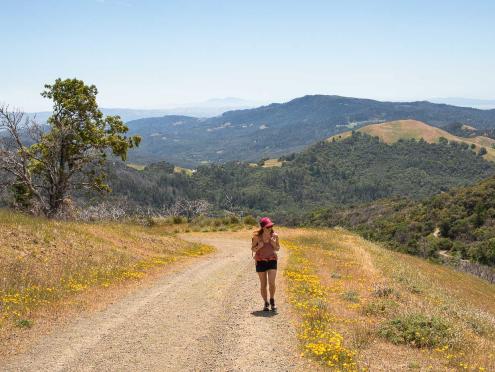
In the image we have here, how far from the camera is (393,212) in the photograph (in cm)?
16375

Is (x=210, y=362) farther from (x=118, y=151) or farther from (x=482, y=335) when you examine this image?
(x=118, y=151)

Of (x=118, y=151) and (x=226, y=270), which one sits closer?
(x=226, y=270)

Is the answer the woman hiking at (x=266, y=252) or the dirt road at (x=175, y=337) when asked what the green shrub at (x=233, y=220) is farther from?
the woman hiking at (x=266, y=252)

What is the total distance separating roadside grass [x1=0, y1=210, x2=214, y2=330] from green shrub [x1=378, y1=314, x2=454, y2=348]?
29.5 feet

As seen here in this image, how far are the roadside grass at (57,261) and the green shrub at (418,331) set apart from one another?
9.00 meters

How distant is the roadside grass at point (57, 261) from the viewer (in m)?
13.5

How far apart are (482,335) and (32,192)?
30480mm

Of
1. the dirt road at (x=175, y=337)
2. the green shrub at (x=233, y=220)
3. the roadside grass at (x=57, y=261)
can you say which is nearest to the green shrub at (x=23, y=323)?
the roadside grass at (x=57, y=261)

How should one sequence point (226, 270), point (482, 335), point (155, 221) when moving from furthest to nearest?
point (155, 221)
point (226, 270)
point (482, 335)

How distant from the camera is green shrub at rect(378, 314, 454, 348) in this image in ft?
35.2

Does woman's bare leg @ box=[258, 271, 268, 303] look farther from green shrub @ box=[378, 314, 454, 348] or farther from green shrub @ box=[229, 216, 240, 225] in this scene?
green shrub @ box=[229, 216, 240, 225]

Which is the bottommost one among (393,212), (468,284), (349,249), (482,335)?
(393,212)

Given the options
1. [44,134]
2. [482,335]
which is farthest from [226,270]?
[44,134]

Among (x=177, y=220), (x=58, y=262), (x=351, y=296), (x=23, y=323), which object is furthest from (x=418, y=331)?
(x=177, y=220)
